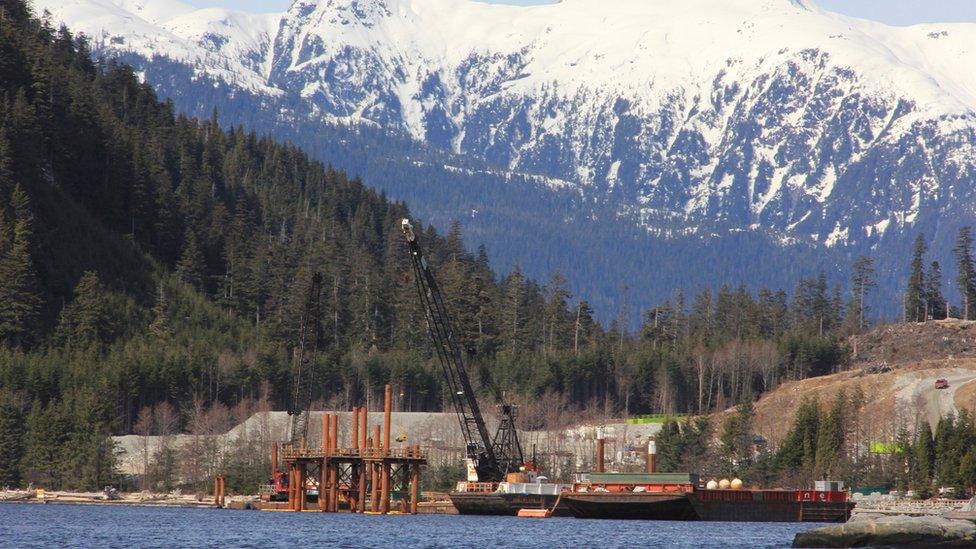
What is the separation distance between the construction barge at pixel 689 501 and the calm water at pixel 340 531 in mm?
2656

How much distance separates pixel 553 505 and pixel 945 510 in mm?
38196

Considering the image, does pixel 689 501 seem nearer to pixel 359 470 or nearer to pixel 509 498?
pixel 509 498

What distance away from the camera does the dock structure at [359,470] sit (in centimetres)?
17975

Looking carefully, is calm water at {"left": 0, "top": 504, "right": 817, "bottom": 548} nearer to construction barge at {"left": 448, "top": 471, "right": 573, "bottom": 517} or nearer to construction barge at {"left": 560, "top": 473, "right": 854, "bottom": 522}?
construction barge at {"left": 560, "top": 473, "right": 854, "bottom": 522}

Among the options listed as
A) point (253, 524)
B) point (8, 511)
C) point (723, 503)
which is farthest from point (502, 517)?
point (8, 511)

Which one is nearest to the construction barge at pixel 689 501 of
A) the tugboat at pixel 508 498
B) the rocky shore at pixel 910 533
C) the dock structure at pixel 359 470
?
the tugboat at pixel 508 498

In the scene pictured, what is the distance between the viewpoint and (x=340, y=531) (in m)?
149

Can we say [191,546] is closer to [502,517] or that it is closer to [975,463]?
[502,517]

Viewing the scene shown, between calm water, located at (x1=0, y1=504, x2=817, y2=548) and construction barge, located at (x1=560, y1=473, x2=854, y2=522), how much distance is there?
8.71 ft

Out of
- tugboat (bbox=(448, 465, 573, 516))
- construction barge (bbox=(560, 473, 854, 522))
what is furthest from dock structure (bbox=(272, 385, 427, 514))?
construction barge (bbox=(560, 473, 854, 522))

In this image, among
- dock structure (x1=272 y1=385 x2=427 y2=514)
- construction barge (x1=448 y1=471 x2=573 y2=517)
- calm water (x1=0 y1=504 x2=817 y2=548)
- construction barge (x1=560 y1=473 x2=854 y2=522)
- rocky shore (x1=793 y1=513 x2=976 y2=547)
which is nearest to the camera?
rocky shore (x1=793 y1=513 x2=976 y2=547)

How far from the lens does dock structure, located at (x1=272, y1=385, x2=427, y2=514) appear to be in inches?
7077

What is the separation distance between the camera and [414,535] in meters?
145

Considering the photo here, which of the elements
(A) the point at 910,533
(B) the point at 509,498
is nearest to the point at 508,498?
(B) the point at 509,498
